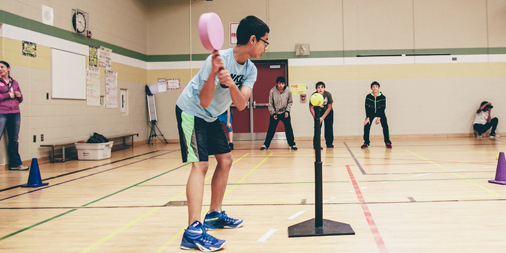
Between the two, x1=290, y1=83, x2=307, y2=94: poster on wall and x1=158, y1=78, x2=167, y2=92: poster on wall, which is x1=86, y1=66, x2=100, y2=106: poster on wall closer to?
x1=158, y1=78, x2=167, y2=92: poster on wall

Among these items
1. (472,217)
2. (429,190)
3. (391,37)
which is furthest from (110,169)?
(391,37)

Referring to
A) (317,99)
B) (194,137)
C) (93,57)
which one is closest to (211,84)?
(194,137)

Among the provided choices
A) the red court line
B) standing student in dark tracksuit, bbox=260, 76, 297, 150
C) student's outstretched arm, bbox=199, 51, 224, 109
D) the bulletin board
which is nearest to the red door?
standing student in dark tracksuit, bbox=260, 76, 297, 150

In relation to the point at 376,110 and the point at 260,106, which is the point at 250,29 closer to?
the point at 376,110

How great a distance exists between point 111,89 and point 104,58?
2.67 ft

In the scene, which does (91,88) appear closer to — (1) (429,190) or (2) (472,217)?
(1) (429,190)

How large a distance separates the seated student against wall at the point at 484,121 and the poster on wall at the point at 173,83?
29.8 feet

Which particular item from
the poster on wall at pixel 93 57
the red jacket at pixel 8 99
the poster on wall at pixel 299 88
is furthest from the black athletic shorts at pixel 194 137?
the poster on wall at pixel 299 88

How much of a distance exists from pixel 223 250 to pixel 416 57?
1068cm

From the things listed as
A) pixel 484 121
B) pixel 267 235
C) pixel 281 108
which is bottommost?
pixel 267 235

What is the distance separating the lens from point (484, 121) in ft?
35.6

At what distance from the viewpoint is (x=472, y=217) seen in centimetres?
292

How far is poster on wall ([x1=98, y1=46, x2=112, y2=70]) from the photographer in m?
9.15

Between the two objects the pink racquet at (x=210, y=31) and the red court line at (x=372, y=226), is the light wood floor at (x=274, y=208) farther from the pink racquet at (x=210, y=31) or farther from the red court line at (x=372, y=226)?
the pink racquet at (x=210, y=31)
